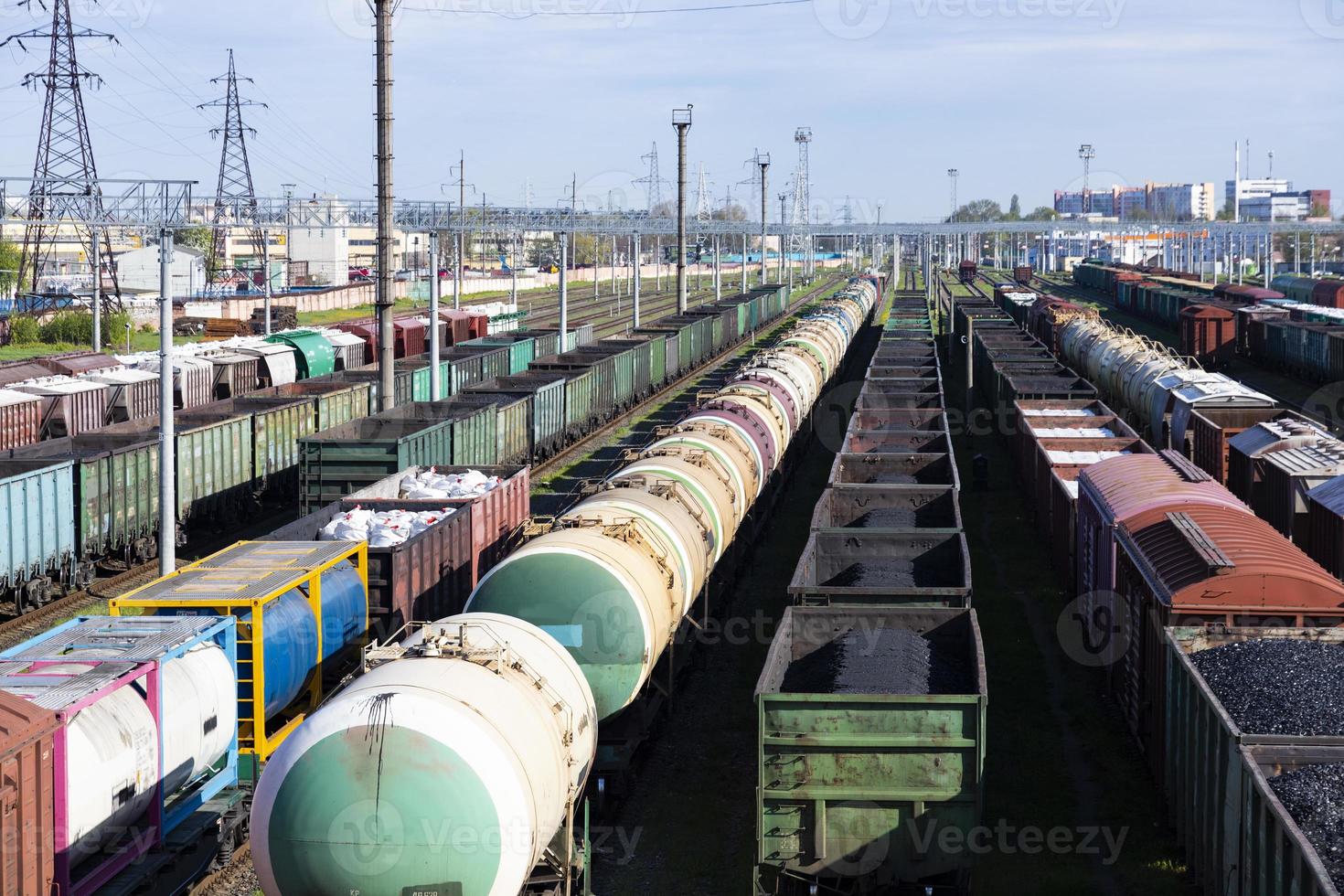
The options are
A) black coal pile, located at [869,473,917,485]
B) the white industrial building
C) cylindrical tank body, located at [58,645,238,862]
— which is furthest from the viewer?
black coal pile, located at [869,473,917,485]

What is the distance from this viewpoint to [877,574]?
1789cm

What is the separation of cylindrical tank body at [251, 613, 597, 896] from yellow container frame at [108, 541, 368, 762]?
2.82 meters

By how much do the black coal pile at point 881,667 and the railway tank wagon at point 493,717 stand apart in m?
1.91

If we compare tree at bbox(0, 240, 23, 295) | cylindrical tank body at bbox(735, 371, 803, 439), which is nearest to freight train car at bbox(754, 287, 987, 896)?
cylindrical tank body at bbox(735, 371, 803, 439)

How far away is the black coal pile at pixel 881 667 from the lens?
44.1ft

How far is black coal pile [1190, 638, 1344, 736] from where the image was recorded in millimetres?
11984

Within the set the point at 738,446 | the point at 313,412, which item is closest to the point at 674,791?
the point at 738,446

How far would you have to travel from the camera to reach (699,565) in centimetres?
1883

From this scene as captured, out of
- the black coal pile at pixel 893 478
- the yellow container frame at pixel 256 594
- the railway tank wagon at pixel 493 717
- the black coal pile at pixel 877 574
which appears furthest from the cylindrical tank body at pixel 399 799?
the black coal pile at pixel 893 478

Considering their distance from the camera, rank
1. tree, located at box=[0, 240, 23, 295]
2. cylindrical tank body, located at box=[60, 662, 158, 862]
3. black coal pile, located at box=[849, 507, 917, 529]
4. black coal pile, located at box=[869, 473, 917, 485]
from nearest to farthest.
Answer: cylindrical tank body, located at box=[60, 662, 158, 862], black coal pile, located at box=[849, 507, 917, 529], black coal pile, located at box=[869, 473, 917, 485], tree, located at box=[0, 240, 23, 295]

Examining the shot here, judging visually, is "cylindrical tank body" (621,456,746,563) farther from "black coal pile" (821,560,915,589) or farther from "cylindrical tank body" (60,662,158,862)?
"cylindrical tank body" (60,662,158,862)

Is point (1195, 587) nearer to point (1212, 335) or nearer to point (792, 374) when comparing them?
point (792, 374)

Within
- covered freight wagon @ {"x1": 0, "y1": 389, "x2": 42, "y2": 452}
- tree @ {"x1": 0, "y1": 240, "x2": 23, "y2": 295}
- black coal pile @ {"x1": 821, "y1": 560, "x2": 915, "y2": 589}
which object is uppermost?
tree @ {"x1": 0, "y1": 240, "x2": 23, "y2": 295}

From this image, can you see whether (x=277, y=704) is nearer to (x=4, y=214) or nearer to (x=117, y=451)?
(x=117, y=451)
